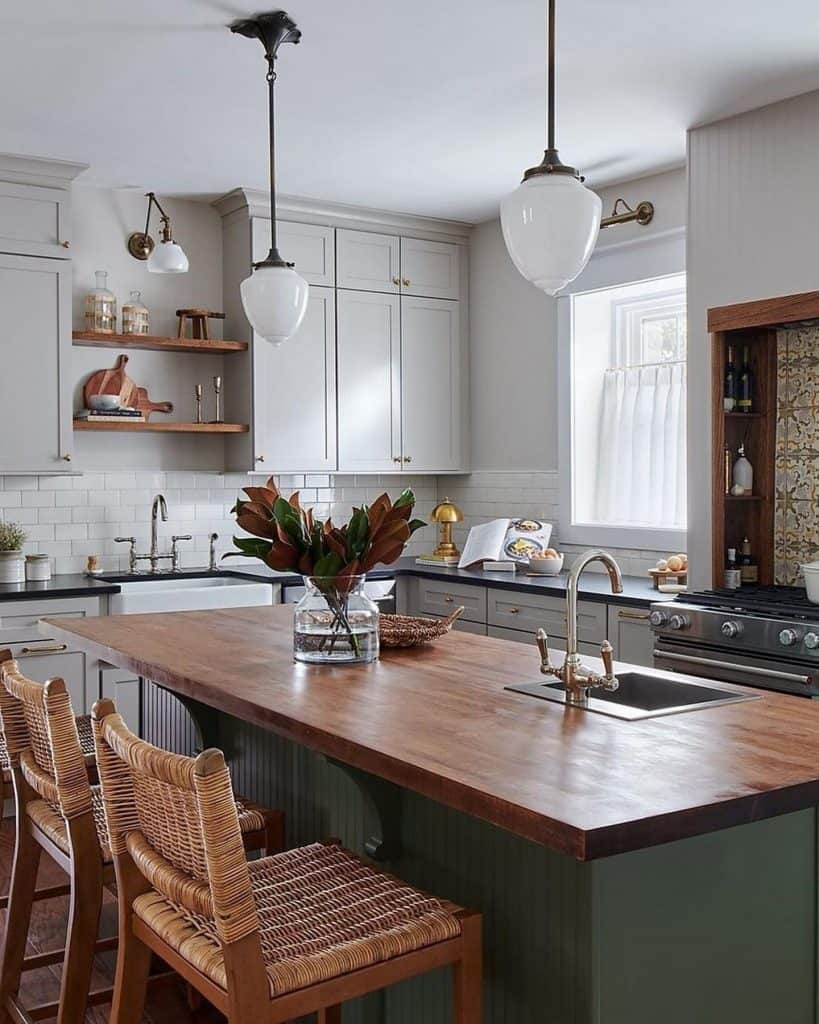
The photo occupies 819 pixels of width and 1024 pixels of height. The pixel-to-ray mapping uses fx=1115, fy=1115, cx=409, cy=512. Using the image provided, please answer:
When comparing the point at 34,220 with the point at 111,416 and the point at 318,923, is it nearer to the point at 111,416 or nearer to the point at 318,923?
the point at 111,416

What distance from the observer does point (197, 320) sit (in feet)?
18.3

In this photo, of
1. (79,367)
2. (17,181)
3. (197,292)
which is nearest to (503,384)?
(197,292)

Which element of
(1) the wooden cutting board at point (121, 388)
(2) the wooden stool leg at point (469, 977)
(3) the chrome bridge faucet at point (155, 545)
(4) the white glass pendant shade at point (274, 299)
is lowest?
(2) the wooden stool leg at point (469, 977)

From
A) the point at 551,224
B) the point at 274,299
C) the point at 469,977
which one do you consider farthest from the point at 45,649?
the point at 469,977

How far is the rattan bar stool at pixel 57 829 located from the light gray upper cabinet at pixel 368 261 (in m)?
3.68

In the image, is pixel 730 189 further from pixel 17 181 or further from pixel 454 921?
pixel 454 921

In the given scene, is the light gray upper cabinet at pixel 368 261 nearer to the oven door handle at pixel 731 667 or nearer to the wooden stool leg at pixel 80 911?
the oven door handle at pixel 731 667

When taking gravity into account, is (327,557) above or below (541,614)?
above

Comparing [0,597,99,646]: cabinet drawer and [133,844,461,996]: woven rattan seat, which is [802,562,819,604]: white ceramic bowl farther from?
[0,597,99,646]: cabinet drawer

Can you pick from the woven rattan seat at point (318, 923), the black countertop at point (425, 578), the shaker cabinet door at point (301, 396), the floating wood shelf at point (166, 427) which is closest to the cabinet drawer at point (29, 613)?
the black countertop at point (425, 578)

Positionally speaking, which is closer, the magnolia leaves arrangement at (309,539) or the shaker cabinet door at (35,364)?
the magnolia leaves arrangement at (309,539)

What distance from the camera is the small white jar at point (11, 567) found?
16.2 ft

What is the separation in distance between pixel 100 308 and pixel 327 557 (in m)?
3.08

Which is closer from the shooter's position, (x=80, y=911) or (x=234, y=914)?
(x=234, y=914)
